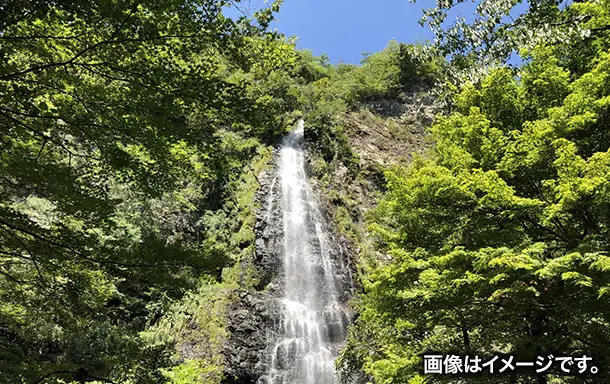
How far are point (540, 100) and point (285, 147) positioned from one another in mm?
15306

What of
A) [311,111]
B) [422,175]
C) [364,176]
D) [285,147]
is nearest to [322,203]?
[364,176]

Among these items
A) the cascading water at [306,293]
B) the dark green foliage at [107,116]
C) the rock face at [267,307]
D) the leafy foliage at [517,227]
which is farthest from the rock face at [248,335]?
the dark green foliage at [107,116]

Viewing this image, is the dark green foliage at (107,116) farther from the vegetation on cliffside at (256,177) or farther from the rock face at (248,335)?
the rock face at (248,335)

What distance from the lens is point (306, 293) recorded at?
538 inches

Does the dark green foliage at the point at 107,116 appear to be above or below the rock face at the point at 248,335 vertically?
above

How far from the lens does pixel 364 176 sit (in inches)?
778

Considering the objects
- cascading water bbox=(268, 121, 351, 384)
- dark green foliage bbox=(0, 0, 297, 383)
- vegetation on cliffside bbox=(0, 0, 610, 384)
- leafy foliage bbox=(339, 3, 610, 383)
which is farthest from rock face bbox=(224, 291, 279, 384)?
dark green foliage bbox=(0, 0, 297, 383)

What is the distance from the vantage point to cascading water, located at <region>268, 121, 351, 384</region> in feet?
36.7

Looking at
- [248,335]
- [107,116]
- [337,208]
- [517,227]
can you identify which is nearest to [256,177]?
[107,116]

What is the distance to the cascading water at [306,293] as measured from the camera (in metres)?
11.2

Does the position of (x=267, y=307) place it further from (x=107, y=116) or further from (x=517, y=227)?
(x=107, y=116)

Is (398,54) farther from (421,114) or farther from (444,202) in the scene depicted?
(444,202)

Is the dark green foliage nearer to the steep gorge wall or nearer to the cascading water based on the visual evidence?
the steep gorge wall

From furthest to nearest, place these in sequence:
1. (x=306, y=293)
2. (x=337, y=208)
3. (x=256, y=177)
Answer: (x=337, y=208) → (x=306, y=293) → (x=256, y=177)
